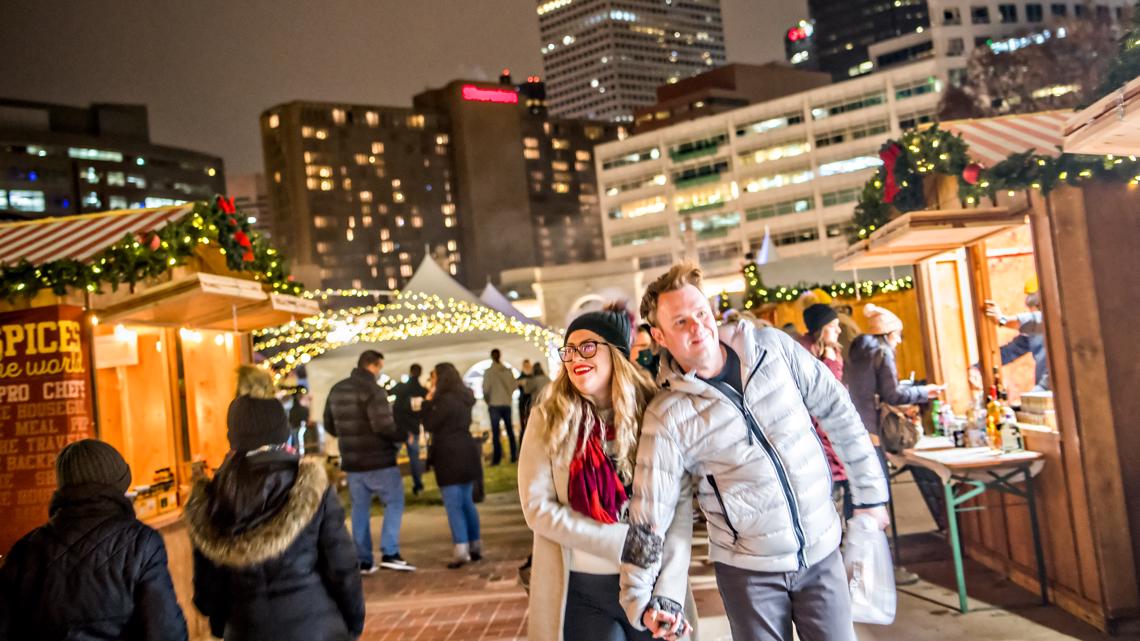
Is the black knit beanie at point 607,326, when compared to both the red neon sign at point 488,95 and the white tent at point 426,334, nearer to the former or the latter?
the white tent at point 426,334

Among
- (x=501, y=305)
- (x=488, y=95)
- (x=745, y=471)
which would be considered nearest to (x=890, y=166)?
(x=745, y=471)

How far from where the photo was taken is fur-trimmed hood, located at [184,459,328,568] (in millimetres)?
3299

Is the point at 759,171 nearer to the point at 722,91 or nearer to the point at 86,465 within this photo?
the point at 722,91

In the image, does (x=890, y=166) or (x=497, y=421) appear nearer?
(x=890, y=166)

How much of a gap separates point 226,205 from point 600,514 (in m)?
6.53

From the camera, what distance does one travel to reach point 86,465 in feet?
10.2

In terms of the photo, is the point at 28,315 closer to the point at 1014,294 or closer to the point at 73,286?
the point at 73,286

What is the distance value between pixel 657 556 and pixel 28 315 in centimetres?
544

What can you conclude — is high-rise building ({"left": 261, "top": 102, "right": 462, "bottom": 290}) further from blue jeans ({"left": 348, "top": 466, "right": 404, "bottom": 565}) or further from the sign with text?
the sign with text

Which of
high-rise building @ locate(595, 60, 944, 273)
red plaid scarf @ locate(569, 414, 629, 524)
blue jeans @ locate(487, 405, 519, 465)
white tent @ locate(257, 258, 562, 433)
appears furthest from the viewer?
high-rise building @ locate(595, 60, 944, 273)

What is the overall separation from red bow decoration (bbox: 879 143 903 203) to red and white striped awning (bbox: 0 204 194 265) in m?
5.99

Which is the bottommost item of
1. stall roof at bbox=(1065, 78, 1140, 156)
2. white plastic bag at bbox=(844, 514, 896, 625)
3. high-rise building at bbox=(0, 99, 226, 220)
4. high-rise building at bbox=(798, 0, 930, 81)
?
white plastic bag at bbox=(844, 514, 896, 625)

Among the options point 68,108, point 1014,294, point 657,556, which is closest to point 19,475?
point 657,556

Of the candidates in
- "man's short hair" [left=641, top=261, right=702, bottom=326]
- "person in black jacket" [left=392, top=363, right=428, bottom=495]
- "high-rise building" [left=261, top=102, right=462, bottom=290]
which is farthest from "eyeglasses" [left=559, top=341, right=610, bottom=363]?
"high-rise building" [left=261, top=102, right=462, bottom=290]
